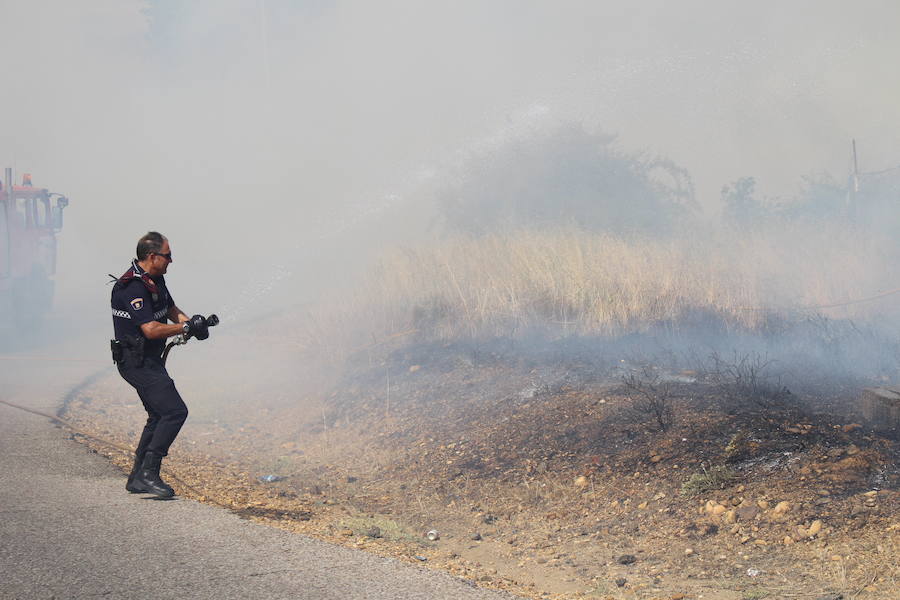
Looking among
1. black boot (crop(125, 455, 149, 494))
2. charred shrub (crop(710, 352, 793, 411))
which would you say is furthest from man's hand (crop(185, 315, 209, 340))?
charred shrub (crop(710, 352, 793, 411))

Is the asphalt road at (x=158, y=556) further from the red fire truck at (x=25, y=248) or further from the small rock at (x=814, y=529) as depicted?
the red fire truck at (x=25, y=248)

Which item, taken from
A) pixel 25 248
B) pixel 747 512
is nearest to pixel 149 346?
pixel 747 512

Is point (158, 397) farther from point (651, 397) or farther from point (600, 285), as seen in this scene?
point (600, 285)

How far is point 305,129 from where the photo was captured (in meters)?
31.3

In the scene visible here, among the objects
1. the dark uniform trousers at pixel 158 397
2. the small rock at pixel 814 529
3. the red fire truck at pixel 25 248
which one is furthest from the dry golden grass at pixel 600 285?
the red fire truck at pixel 25 248

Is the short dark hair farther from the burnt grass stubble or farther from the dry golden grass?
the dry golden grass

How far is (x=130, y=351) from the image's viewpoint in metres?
5.65

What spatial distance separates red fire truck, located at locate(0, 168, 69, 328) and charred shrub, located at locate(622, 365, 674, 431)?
13.2m

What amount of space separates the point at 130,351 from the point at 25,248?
1335 cm

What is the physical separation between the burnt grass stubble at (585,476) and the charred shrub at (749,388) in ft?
0.11

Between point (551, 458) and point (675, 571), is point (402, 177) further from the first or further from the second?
point (675, 571)

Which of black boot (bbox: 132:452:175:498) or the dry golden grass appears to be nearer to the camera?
black boot (bbox: 132:452:175:498)

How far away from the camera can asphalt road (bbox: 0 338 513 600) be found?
13.3ft

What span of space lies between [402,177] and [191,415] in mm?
13337
